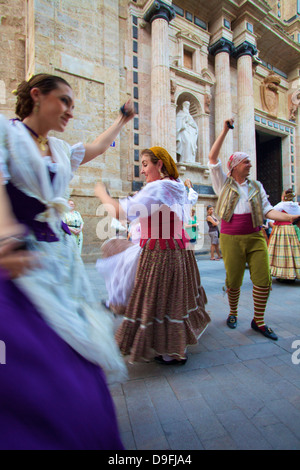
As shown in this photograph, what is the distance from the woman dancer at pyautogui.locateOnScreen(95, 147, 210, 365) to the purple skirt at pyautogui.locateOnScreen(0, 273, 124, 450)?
3.91 feet

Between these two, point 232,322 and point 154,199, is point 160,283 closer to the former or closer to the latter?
point 154,199

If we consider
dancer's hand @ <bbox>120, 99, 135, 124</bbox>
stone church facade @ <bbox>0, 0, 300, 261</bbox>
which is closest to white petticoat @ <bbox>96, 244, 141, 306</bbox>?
dancer's hand @ <bbox>120, 99, 135, 124</bbox>

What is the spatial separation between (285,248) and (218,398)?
4128mm

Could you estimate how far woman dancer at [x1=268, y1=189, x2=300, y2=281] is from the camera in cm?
467

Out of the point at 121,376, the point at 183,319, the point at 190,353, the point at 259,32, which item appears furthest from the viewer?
the point at 259,32

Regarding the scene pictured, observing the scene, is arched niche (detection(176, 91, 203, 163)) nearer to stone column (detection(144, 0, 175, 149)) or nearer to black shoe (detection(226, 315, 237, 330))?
stone column (detection(144, 0, 175, 149))

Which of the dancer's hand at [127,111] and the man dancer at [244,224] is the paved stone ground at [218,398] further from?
the dancer's hand at [127,111]

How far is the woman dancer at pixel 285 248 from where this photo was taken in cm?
467

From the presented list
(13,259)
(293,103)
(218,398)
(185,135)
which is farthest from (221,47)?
(13,259)

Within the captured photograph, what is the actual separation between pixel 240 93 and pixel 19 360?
42.9 ft

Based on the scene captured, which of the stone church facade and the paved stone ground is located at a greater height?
the stone church facade

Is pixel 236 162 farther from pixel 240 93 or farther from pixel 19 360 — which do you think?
pixel 240 93

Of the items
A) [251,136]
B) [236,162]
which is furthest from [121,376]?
[251,136]

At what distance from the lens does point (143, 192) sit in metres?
1.77
